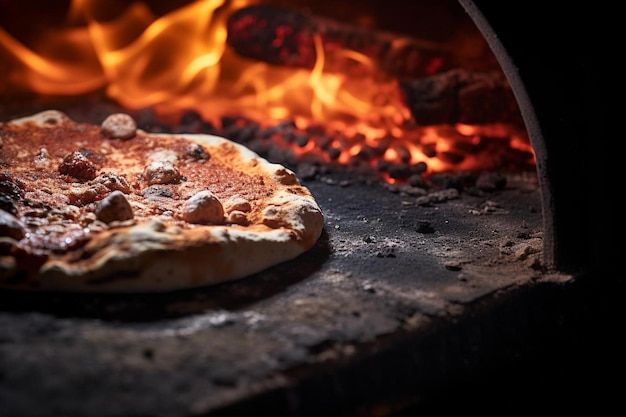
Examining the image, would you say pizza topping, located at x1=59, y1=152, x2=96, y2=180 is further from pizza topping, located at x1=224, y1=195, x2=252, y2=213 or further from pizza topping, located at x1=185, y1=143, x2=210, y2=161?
pizza topping, located at x1=224, y1=195, x2=252, y2=213

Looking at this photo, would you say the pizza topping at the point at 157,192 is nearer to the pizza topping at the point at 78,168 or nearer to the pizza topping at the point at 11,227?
the pizza topping at the point at 78,168

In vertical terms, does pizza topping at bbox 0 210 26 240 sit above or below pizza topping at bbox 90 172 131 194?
below

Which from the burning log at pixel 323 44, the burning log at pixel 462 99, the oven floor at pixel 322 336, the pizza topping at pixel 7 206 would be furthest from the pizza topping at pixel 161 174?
the burning log at pixel 323 44

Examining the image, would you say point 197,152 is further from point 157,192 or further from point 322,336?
point 322,336

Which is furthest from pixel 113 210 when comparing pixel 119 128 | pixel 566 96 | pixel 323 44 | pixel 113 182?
pixel 323 44

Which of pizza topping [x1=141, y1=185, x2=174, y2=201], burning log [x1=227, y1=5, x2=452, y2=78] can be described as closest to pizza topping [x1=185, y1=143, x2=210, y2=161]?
pizza topping [x1=141, y1=185, x2=174, y2=201]

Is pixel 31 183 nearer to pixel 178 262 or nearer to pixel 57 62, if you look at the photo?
pixel 178 262
